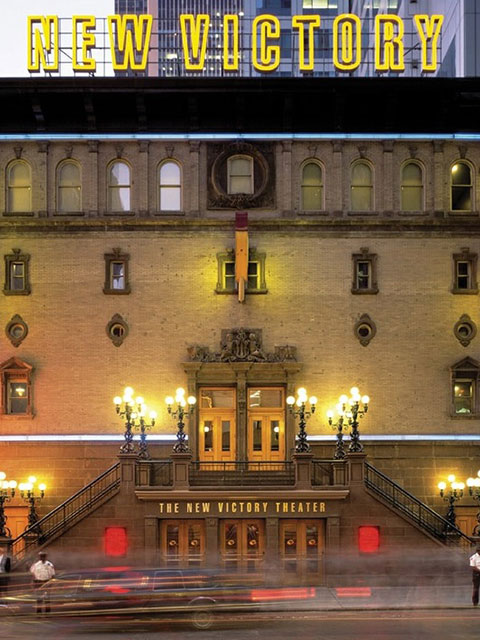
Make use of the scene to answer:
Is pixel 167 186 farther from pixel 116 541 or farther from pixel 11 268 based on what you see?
pixel 116 541

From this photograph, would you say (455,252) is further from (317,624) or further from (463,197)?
(317,624)

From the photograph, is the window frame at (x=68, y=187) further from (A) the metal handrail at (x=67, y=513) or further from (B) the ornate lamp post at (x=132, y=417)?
(A) the metal handrail at (x=67, y=513)

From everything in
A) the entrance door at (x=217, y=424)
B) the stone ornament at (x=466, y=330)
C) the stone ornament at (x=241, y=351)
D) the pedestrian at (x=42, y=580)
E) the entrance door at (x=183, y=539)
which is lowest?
the entrance door at (x=183, y=539)

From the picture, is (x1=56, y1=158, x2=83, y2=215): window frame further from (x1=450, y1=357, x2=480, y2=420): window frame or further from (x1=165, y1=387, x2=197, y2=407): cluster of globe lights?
(x1=450, y1=357, x2=480, y2=420): window frame

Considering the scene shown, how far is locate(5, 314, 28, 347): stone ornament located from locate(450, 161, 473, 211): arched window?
749 inches

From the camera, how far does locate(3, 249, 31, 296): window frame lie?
38.5 m

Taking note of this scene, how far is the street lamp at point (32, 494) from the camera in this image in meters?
36.2

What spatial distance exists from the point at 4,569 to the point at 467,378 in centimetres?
2029

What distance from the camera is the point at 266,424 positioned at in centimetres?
3853

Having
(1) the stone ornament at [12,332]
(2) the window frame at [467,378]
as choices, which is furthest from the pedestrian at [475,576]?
(1) the stone ornament at [12,332]

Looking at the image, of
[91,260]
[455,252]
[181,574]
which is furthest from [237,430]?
[181,574]

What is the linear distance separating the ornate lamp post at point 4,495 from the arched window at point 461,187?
21.7 m

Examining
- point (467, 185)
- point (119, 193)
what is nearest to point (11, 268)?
point (119, 193)

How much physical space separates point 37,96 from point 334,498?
2042 centimetres
